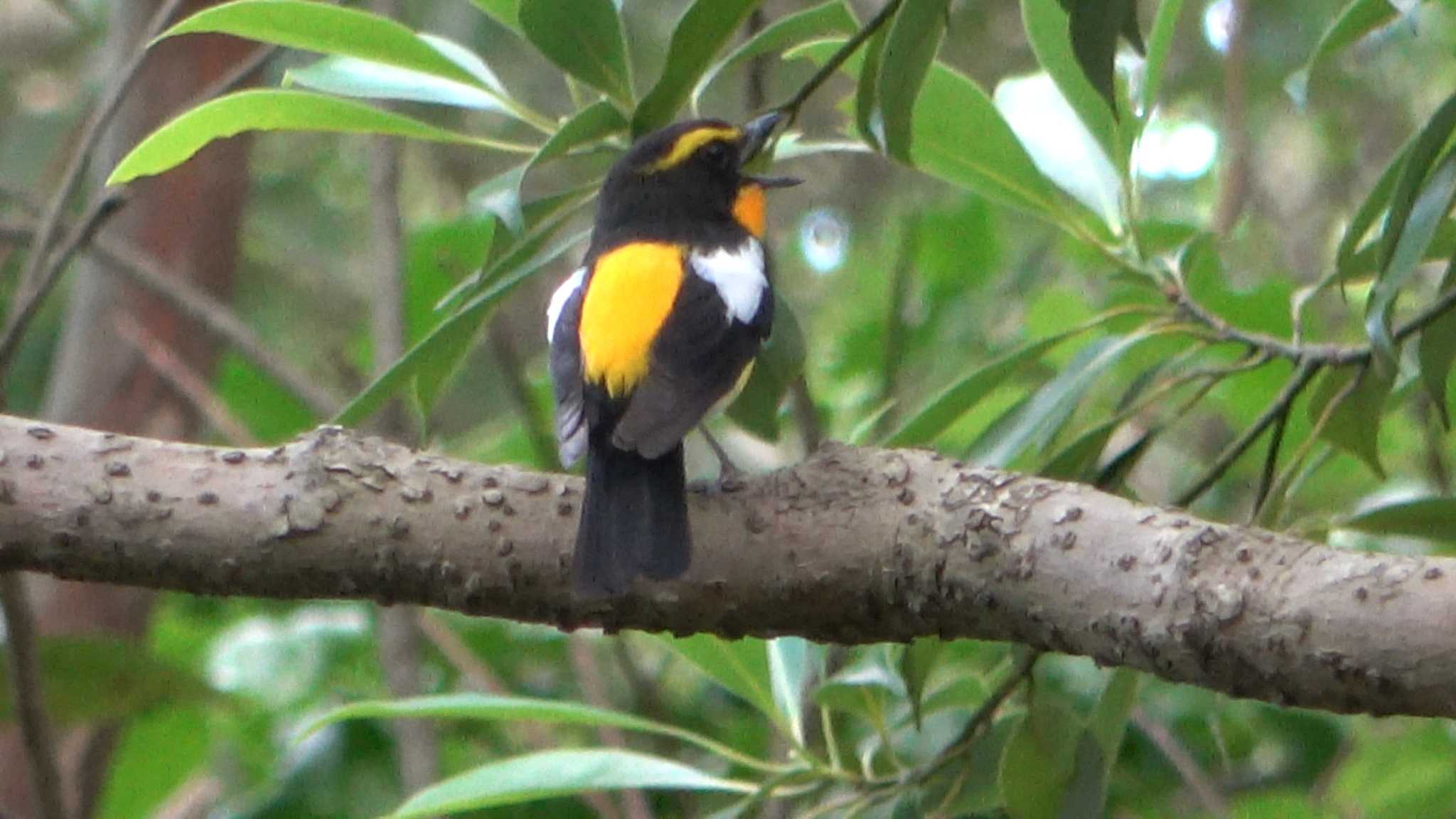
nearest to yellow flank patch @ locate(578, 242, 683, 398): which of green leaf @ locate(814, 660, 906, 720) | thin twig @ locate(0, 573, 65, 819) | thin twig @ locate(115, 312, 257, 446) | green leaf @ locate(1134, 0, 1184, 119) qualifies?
green leaf @ locate(814, 660, 906, 720)

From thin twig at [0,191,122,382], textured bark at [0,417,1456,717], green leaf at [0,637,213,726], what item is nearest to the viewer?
textured bark at [0,417,1456,717]

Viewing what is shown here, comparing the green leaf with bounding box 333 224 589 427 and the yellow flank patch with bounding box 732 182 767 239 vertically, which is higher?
the yellow flank patch with bounding box 732 182 767 239

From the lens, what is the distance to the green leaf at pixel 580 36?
77.2 inches

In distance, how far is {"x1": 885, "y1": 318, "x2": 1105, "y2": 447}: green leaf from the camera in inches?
88.5

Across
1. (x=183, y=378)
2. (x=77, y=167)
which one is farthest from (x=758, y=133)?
(x=183, y=378)

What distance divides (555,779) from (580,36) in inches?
34.7

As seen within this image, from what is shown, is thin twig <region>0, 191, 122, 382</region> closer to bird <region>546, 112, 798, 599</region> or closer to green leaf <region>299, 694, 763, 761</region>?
bird <region>546, 112, 798, 599</region>

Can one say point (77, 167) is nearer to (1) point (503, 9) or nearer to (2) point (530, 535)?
(1) point (503, 9)

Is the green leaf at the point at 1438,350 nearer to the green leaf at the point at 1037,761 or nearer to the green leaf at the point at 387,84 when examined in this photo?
the green leaf at the point at 1037,761

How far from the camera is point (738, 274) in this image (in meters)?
2.52

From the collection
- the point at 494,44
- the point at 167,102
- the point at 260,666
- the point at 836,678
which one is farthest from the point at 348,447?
the point at 494,44

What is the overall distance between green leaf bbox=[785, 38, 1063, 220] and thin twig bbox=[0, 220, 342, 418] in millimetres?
1659

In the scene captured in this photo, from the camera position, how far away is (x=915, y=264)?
413cm

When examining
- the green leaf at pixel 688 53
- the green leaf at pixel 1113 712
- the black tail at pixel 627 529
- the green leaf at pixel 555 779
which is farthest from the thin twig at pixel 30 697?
the green leaf at pixel 1113 712
